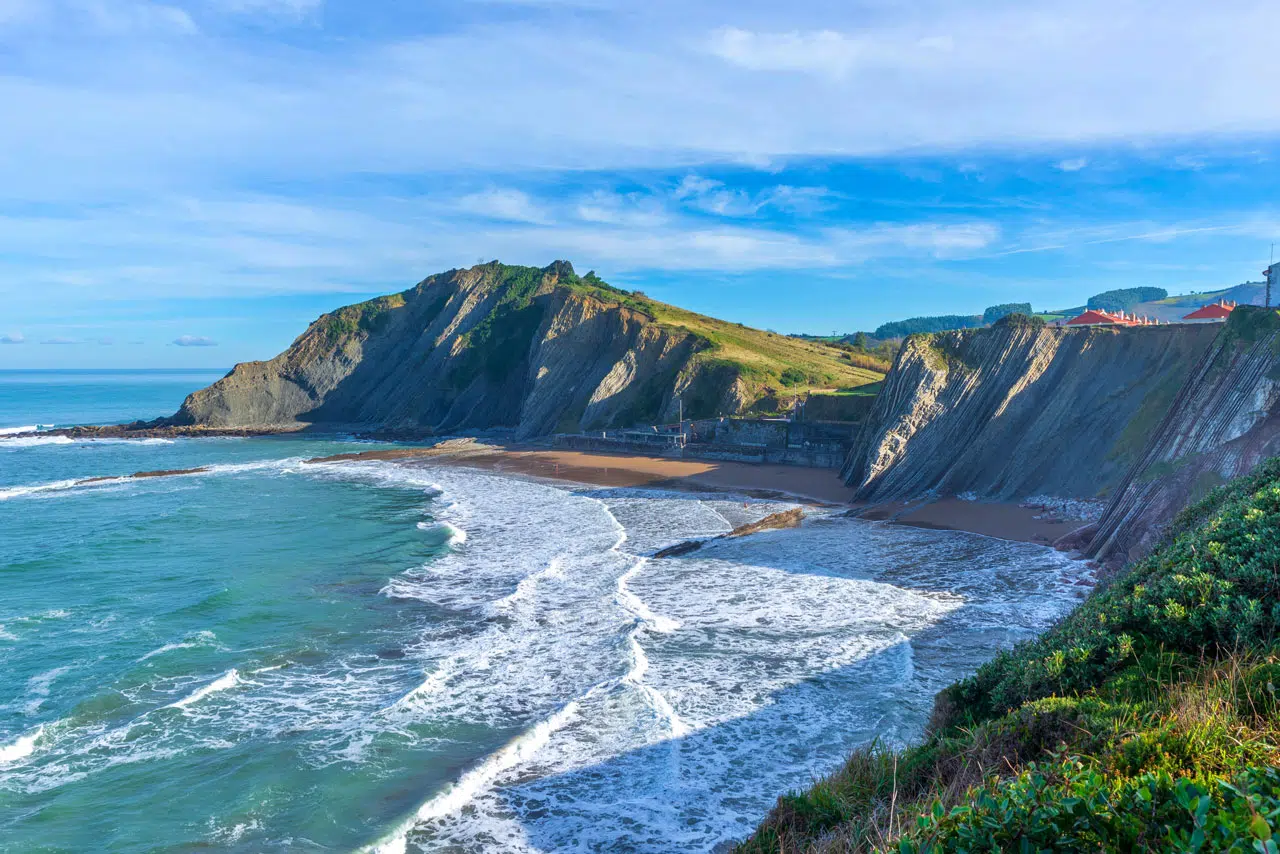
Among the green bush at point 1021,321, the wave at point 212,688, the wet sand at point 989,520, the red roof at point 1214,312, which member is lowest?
the wave at point 212,688

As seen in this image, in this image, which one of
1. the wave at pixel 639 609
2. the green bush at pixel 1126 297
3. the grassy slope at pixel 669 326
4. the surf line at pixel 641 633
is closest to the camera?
the surf line at pixel 641 633

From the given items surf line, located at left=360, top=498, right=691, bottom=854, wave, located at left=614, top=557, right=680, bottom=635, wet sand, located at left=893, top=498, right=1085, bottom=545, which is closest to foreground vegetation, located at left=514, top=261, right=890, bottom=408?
wet sand, located at left=893, top=498, right=1085, bottom=545

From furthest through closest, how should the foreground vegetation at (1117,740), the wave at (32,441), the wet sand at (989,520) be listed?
the wave at (32,441), the wet sand at (989,520), the foreground vegetation at (1117,740)

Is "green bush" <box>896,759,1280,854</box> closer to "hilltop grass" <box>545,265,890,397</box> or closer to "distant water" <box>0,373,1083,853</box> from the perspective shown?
"distant water" <box>0,373,1083,853</box>

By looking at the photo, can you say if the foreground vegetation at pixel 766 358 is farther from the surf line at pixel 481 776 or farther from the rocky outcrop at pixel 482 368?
the surf line at pixel 481 776

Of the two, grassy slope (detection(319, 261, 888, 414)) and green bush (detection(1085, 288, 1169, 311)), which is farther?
green bush (detection(1085, 288, 1169, 311))

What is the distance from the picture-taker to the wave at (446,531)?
29641mm

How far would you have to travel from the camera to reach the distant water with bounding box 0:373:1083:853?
37.7 feet

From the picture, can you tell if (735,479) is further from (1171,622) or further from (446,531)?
(1171,622)

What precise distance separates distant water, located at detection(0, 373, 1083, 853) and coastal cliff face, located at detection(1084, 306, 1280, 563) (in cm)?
232

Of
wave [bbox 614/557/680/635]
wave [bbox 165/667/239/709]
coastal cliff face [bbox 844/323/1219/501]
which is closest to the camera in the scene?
wave [bbox 165/667/239/709]

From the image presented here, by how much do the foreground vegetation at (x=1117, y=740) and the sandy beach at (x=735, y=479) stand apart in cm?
1974

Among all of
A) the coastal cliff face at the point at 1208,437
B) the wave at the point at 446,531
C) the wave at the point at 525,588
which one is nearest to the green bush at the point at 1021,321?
the coastal cliff face at the point at 1208,437

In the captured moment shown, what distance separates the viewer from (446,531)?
31.4 metres
